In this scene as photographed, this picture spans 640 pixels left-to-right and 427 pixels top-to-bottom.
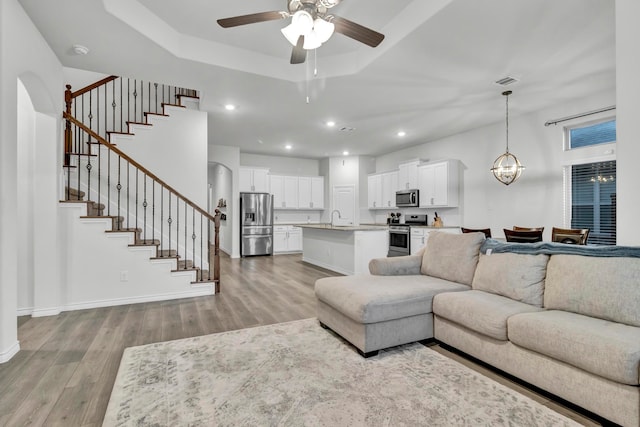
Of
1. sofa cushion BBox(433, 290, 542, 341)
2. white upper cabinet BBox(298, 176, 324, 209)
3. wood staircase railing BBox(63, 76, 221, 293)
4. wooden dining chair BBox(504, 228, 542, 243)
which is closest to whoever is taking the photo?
sofa cushion BBox(433, 290, 542, 341)

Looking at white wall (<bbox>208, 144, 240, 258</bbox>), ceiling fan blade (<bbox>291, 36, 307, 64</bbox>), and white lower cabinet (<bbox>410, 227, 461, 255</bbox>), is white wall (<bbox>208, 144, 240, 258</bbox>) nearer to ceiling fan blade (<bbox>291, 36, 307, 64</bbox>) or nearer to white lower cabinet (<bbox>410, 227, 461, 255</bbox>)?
white lower cabinet (<bbox>410, 227, 461, 255</bbox>)

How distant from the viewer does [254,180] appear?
8.33 metres

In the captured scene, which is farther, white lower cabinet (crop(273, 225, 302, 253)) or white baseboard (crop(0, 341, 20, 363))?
white lower cabinet (crop(273, 225, 302, 253))

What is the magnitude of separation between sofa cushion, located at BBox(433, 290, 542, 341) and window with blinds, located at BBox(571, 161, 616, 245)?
10.1ft

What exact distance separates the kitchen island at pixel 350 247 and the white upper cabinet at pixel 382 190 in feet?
6.98

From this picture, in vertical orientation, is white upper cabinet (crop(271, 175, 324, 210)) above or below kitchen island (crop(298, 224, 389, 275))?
above

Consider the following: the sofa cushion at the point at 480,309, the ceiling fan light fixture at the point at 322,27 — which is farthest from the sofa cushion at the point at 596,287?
the ceiling fan light fixture at the point at 322,27

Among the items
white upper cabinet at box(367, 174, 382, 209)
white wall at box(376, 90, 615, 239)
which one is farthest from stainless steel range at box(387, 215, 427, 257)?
white upper cabinet at box(367, 174, 382, 209)

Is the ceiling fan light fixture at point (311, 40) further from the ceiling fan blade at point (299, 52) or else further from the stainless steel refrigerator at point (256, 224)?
the stainless steel refrigerator at point (256, 224)

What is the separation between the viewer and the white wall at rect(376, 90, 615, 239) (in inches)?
187

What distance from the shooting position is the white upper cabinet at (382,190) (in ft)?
25.6

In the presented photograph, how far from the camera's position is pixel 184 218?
5.12 m

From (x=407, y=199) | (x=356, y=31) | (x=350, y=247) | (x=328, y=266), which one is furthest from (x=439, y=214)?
(x=356, y=31)

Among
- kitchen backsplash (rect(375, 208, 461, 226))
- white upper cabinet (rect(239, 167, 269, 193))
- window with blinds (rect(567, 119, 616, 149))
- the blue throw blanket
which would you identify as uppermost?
window with blinds (rect(567, 119, 616, 149))
